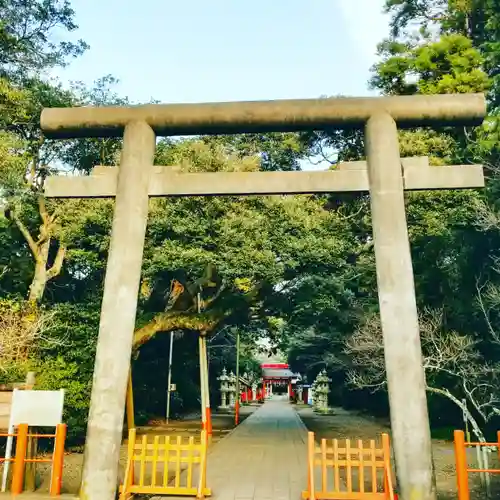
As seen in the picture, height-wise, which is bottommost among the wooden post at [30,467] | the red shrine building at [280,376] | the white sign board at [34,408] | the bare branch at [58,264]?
the wooden post at [30,467]

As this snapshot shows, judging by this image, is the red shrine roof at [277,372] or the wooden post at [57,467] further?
the red shrine roof at [277,372]

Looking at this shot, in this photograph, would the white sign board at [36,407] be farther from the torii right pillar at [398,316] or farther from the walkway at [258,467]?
the torii right pillar at [398,316]

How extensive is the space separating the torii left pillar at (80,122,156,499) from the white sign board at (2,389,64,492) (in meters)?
2.56

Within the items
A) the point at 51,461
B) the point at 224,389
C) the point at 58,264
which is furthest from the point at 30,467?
the point at 224,389

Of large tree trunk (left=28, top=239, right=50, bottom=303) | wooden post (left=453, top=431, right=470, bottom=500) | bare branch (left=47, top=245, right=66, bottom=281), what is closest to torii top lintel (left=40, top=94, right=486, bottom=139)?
wooden post (left=453, top=431, right=470, bottom=500)

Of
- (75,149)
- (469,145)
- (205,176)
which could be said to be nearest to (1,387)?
(205,176)

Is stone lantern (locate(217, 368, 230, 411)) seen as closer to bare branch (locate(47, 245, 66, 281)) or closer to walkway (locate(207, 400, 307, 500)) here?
walkway (locate(207, 400, 307, 500))

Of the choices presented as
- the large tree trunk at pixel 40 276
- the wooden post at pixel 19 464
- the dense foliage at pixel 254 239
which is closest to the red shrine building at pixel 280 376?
the dense foliage at pixel 254 239

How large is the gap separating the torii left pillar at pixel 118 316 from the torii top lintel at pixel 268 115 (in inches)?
→ 10.9

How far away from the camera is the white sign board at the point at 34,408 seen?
25.2 ft

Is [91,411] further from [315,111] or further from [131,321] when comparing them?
[315,111]

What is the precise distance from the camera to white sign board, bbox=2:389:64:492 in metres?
7.69

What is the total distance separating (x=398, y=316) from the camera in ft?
18.0

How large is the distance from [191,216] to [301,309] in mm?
6526
